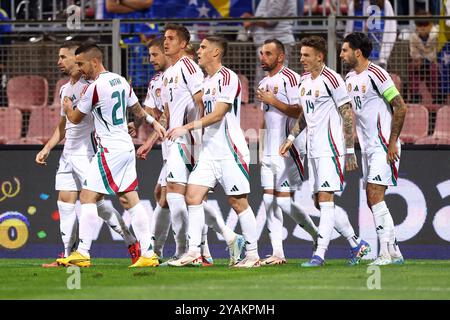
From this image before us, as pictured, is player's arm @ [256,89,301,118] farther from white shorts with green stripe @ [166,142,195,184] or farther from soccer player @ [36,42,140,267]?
soccer player @ [36,42,140,267]

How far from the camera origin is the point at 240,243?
13664mm

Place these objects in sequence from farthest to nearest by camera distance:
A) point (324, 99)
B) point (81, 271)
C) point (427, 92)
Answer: point (427, 92), point (324, 99), point (81, 271)

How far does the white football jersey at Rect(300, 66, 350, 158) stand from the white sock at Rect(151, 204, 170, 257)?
1.95 meters

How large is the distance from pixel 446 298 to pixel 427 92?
6612mm

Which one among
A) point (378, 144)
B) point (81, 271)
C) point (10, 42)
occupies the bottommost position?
point (81, 271)

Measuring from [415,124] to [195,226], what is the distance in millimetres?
4497

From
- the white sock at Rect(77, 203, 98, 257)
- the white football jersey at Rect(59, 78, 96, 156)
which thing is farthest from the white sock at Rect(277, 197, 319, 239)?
the white sock at Rect(77, 203, 98, 257)

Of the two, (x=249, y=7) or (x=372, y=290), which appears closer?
(x=372, y=290)

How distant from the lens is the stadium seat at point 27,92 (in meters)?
16.8

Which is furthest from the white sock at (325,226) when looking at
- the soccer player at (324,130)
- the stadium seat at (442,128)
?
the stadium seat at (442,128)

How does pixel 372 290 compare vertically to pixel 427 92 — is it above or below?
below

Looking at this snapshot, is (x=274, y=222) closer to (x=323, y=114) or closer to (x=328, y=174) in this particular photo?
(x=328, y=174)
